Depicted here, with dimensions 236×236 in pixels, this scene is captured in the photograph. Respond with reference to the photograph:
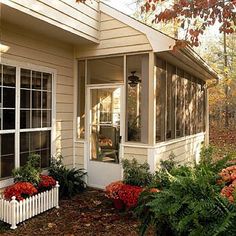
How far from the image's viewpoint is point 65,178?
595 centimetres

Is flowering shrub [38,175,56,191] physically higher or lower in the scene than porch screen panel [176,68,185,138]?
lower

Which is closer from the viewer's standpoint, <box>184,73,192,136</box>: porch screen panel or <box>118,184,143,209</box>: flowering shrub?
<box>118,184,143,209</box>: flowering shrub

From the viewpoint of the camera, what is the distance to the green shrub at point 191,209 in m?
2.39

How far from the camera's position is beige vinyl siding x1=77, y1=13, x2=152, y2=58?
5875 mm

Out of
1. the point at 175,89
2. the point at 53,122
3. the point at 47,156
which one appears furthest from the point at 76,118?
the point at 175,89

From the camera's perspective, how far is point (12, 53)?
5.19m

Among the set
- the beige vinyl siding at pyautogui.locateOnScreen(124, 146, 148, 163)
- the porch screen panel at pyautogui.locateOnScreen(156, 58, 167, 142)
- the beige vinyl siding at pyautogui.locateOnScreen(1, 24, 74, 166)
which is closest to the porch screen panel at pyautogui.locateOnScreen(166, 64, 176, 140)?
the porch screen panel at pyautogui.locateOnScreen(156, 58, 167, 142)

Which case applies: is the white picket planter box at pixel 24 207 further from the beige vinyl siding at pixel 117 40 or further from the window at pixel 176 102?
the beige vinyl siding at pixel 117 40

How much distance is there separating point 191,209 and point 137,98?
3.74 metres

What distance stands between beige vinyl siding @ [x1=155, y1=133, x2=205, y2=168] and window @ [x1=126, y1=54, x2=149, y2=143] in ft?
1.82

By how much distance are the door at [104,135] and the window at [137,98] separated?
0.26 meters

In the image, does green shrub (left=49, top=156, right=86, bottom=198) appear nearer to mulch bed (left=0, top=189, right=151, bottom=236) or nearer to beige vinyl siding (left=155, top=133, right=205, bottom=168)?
mulch bed (left=0, top=189, right=151, bottom=236)

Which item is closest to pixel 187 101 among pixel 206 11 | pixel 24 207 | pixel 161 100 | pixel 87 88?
pixel 161 100

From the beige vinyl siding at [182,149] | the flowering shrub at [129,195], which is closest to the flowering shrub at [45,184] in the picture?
the flowering shrub at [129,195]
